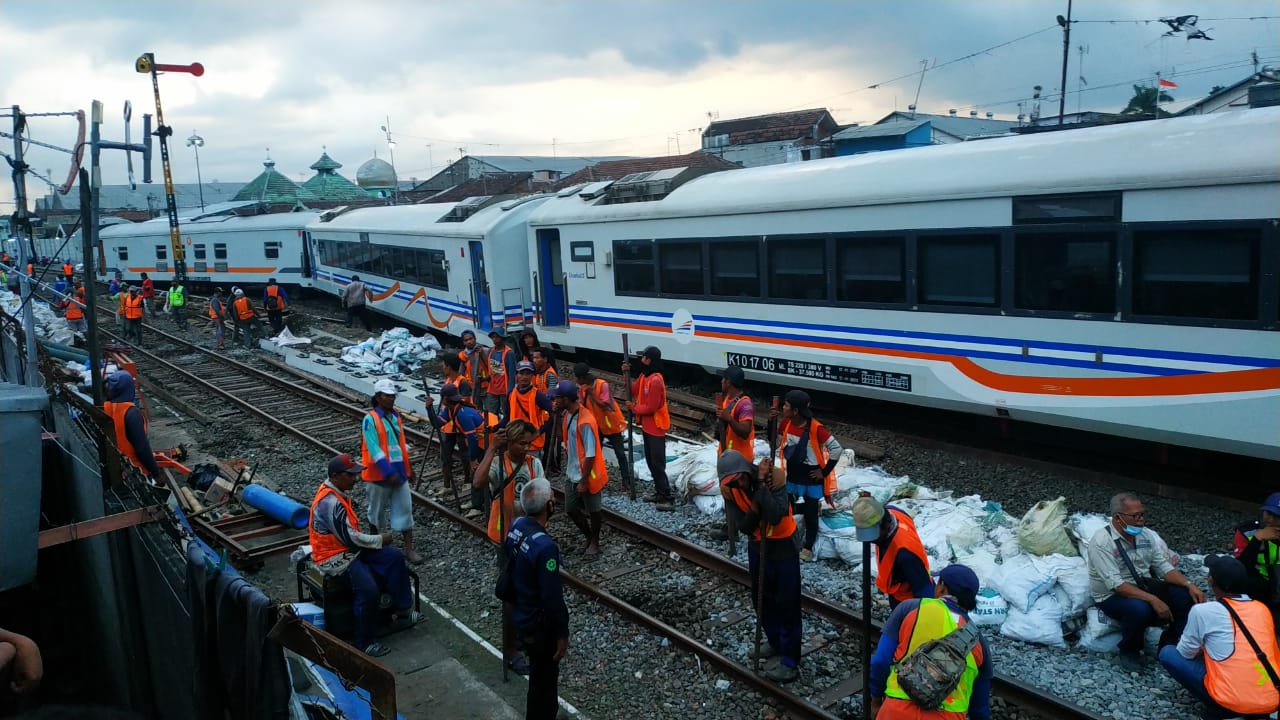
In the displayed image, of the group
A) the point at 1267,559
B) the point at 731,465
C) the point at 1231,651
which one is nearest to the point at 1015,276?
the point at 1267,559

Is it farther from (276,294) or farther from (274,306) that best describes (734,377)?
(274,306)

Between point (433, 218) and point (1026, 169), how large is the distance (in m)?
14.3

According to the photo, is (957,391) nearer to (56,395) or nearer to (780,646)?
(780,646)

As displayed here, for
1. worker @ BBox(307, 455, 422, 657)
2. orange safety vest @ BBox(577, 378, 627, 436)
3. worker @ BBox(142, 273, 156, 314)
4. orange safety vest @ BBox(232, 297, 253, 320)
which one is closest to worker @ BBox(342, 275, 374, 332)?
orange safety vest @ BBox(232, 297, 253, 320)

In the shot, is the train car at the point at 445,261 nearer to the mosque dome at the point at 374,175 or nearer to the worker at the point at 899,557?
the worker at the point at 899,557

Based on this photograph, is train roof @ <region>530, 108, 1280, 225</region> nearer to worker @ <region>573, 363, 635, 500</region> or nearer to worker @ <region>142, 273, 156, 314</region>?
worker @ <region>573, 363, 635, 500</region>

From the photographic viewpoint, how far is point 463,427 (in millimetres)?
9383

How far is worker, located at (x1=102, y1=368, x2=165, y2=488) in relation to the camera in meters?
9.05

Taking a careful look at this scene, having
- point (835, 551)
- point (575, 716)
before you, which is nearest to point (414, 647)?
point (575, 716)

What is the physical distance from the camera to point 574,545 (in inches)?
331

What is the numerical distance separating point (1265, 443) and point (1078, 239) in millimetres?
2374

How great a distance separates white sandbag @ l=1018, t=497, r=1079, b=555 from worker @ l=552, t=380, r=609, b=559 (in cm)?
347

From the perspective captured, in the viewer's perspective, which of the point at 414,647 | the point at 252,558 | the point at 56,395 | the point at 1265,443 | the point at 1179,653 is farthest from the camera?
the point at 56,395

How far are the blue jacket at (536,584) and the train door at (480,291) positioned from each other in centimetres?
1231
